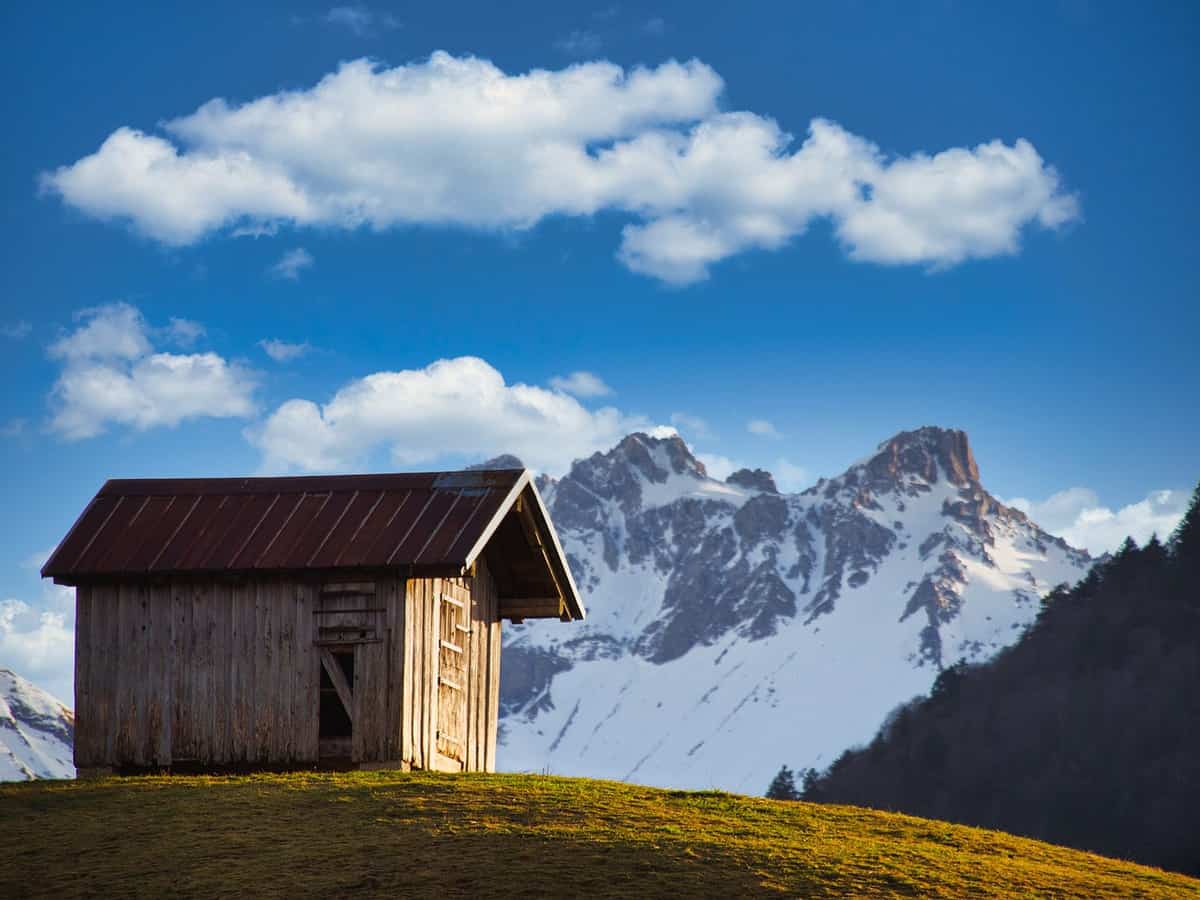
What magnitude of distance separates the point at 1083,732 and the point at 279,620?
5651 inches

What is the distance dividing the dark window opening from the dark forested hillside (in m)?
101

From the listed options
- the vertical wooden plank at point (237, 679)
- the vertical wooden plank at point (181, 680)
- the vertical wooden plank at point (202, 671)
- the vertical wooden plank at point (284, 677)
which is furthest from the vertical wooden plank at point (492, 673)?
the vertical wooden plank at point (181, 680)

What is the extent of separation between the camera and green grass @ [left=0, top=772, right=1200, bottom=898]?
78.2 ft

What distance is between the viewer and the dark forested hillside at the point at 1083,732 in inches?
5536

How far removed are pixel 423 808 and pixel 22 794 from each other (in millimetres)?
7343

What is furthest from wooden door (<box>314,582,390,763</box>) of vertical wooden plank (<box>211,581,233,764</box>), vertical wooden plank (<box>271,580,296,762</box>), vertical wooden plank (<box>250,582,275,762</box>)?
vertical wooden plank (<box>211,581,233,764</box>)

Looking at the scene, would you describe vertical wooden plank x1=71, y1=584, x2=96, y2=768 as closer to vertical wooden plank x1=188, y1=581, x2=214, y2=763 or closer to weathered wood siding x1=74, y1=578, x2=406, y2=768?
weathered wood siding x1=74, y1=578, x2=406, y2=768

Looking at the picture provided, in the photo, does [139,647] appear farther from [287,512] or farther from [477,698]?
[477,698]

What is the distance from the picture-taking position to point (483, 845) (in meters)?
25.4

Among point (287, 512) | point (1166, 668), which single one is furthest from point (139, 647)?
point (1166, 668)

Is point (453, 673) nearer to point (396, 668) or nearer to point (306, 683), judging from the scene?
point (396, 668)

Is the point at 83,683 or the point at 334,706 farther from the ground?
the point at 83,683

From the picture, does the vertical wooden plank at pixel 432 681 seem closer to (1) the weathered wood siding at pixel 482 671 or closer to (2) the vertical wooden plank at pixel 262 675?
(1) the weathered wood siding at pixel 482 671

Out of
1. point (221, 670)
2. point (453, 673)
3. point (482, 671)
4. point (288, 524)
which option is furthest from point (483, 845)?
point (482, 671)
